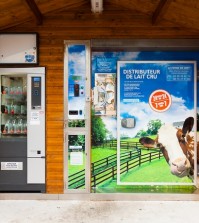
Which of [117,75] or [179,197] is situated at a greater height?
[117,75]

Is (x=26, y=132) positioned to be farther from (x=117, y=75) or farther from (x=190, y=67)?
(x=190, y=67)

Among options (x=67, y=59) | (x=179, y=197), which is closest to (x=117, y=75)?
(x=67, y=59)

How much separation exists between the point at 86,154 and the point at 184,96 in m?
1.80

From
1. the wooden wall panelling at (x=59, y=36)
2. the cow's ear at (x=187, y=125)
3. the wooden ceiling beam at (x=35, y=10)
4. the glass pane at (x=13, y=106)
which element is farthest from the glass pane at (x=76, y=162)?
the wooden ceiling beam at (x=35, y=10)

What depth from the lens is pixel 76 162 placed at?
213 inches

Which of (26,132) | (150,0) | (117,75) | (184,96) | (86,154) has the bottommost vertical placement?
(86,154)

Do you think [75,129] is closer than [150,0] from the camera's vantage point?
No

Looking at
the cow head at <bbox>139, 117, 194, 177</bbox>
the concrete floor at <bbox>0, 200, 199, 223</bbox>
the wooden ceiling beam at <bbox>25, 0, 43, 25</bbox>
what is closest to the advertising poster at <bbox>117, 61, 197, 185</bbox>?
the cow head at <bbox>139, 117, 194, 177</bbox>

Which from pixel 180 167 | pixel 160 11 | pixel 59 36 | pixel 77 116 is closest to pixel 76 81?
pixel 77 116

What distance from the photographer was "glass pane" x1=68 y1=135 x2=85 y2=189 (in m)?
5.40

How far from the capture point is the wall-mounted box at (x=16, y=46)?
5336 mm

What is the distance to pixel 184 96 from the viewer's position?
545 centimetres

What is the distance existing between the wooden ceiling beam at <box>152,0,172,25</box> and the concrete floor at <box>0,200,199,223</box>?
2784 millimetres

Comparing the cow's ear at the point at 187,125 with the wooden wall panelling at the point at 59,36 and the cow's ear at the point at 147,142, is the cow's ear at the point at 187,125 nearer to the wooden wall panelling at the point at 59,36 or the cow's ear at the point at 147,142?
the cow's ear at the point at 147,142
